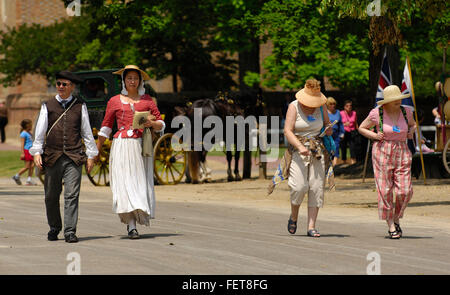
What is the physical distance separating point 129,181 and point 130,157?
28 cm

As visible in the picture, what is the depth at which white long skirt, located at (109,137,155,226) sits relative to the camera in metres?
11.1

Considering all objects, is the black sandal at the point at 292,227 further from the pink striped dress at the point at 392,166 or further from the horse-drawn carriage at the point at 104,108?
the horse-drawn carriage at the point at 104,108

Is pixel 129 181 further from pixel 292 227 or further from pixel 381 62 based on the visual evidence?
pixel 381 62

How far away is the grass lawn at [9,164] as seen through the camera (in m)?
28.4

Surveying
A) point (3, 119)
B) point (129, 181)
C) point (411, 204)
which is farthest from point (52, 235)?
point (3, 119)

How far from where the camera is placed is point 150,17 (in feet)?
97.7

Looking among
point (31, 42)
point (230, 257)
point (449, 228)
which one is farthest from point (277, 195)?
point (31, 42)

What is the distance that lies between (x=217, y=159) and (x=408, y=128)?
21.3 m

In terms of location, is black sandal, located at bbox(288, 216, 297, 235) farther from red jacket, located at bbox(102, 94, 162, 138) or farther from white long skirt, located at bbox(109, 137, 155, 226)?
red jacket, located at bbox(102, 94, 162, 138)

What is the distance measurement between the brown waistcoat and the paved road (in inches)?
37.4

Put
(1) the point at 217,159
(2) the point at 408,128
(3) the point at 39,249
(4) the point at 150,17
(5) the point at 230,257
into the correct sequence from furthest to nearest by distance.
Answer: (1) the point at 217,159, (4) the point at 150,17, (2) the point at 408,128, (3) the point at 39,249, (5) the point at 230,257

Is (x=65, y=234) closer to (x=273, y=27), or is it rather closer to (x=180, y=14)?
(x=273, y=27)

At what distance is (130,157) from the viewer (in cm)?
1122

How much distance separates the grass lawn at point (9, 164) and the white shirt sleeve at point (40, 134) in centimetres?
1714
